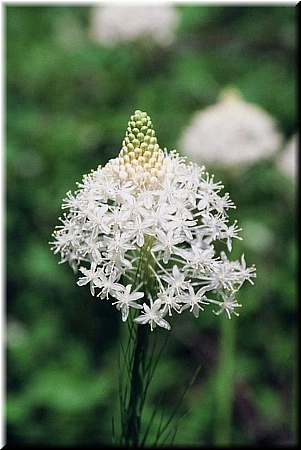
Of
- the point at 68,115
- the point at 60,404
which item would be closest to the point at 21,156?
the point at 68,115

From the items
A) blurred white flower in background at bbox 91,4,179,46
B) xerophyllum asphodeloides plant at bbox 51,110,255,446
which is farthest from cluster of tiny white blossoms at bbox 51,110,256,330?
blurred white flower in background at bbox 91,4,179,46

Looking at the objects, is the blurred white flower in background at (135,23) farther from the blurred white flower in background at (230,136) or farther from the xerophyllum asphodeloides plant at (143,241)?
the xerophyllum asphodeloides plant at (143,241)

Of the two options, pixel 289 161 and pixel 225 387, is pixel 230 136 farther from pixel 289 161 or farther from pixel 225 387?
pixel 225 387

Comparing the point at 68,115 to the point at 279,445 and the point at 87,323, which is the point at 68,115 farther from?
the point at 279,445

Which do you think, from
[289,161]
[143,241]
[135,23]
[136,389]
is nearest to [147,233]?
[143,241]

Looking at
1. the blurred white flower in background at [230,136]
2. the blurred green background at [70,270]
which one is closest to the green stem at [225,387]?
the blurred green background at [70,270]
